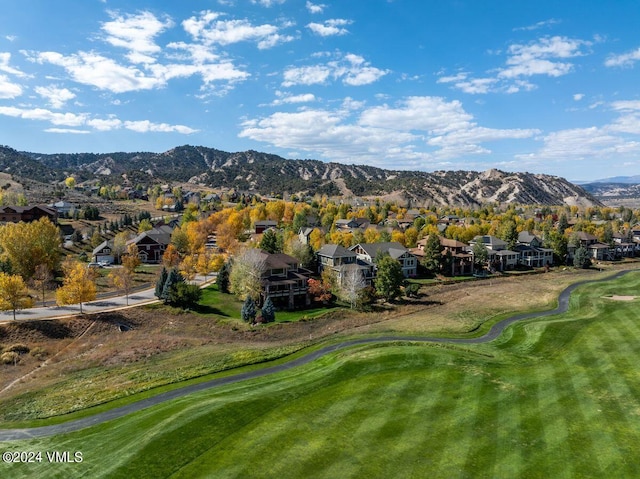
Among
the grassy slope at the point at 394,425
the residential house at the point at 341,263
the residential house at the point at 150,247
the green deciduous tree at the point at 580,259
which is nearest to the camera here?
the grassy slope at the point at 394,425

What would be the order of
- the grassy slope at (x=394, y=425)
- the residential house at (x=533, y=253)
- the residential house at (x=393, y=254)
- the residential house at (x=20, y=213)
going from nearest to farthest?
the grassy slope at (x=394, y=425), the residential house at (x=393, y=254), the residential house at (x=533, y=253), the residential house at (x=20, y=213)

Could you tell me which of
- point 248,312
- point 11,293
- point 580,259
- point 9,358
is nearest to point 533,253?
point 580,259

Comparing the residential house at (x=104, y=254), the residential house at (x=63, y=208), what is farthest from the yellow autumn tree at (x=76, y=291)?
the residential house at (x=63, y=208)

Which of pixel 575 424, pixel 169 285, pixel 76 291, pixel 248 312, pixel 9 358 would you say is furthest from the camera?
pixel 169 285

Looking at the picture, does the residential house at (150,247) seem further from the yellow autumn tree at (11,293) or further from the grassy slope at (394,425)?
the grassy slope at (394,425)

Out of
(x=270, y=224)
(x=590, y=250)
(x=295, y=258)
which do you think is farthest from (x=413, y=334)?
(x=590, y=250)

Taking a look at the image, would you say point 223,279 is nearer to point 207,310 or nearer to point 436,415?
point 207,310
